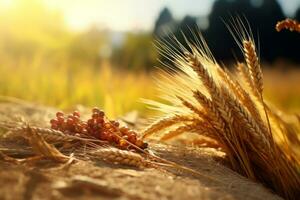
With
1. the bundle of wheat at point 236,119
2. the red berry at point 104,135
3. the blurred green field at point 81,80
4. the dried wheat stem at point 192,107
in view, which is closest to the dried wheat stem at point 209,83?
the bundle of wheat at point 236,119

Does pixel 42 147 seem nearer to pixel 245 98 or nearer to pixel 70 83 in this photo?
pixel 245 98

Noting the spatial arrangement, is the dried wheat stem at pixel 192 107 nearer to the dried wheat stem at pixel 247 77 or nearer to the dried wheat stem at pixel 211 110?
the dried wheat stem at pixel 211 110

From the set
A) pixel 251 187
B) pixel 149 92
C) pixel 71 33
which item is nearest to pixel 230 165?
pixel 251 187

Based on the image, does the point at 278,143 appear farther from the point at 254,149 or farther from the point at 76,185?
the point at 76,185

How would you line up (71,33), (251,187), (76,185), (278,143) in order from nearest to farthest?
(76,185) < (251,187) < (278,143) < (71,33)

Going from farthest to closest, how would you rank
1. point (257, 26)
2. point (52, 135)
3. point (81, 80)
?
point (257, 26) < point (81, 80) < point (52, 135)

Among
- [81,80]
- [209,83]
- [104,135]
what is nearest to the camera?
[209,83]

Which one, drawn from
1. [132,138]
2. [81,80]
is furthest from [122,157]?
[81,80]

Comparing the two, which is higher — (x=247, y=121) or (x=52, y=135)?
(x=247, y=121)
